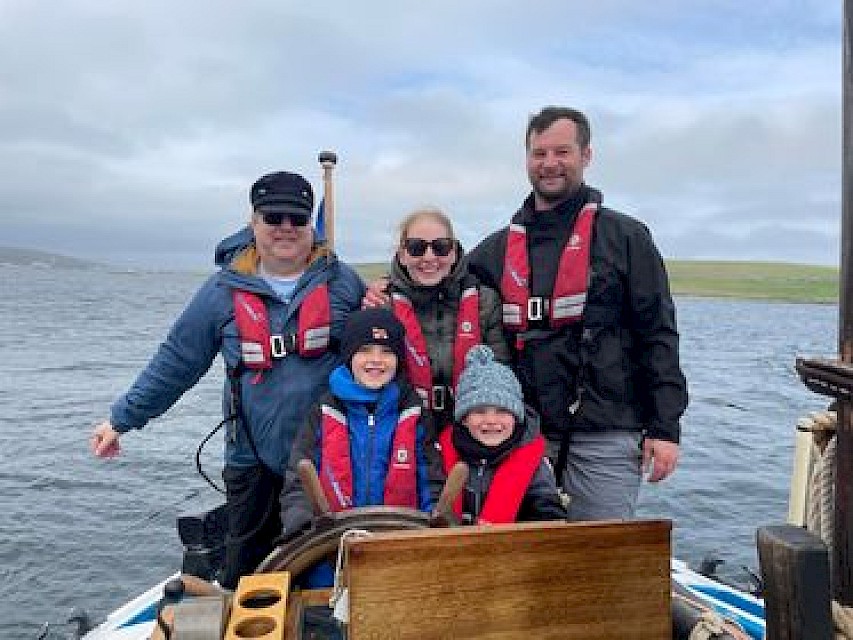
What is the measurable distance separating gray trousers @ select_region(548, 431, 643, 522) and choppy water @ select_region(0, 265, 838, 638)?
5947 mm

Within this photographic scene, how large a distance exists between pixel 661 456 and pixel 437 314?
1.39 m

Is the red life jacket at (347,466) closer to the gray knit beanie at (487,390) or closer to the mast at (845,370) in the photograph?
the gray knit beanie at (487,390)

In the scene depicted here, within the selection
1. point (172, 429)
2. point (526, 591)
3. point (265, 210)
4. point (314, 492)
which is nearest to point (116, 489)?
point (172, 429)

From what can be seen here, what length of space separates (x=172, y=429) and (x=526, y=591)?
1591 cm

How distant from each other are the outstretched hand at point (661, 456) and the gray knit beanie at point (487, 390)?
894mm

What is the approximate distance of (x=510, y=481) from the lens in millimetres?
3727

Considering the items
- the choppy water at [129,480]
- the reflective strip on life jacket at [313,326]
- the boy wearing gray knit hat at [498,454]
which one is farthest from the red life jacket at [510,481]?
the choppy water at [129,480]

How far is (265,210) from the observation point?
13.8 feet

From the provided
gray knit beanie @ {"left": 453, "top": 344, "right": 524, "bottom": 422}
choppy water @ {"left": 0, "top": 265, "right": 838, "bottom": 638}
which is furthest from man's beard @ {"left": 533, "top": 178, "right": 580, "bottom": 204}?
choppy water @ {"left": 0, "top": 265, "right": 838, "bottom": 638}

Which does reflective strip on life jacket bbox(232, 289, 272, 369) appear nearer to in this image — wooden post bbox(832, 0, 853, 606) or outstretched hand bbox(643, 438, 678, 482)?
outstretched hand bbox(643, 438, 678, 482)

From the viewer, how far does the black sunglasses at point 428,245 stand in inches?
167

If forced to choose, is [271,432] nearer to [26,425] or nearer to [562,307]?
[562,307]

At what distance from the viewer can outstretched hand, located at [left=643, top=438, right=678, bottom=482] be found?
4293 mm

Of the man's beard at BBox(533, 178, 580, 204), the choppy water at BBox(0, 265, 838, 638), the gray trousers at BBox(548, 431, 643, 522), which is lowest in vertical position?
the choppy water at BBox(0, 265, 838, 638)
